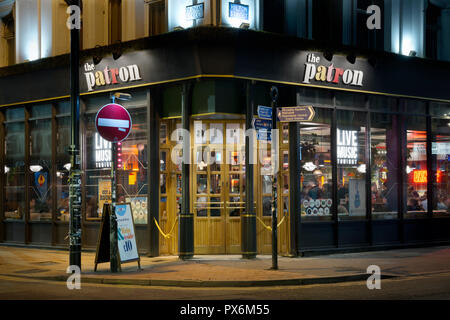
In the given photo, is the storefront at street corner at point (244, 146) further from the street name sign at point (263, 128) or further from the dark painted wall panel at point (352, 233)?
the street name sign at point (263, 128)

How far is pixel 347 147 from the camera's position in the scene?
17.7 m

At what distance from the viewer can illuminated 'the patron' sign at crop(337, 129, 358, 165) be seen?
57.7 ft

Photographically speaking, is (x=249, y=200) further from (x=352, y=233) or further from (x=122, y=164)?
(x=122, y=164)

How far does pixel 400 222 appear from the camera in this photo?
18.7 m

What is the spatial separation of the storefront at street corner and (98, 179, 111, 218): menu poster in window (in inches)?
1.9

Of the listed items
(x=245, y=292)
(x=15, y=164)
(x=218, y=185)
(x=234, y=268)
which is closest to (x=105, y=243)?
(x=234, y=268)

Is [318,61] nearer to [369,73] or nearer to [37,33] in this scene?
[369,73]

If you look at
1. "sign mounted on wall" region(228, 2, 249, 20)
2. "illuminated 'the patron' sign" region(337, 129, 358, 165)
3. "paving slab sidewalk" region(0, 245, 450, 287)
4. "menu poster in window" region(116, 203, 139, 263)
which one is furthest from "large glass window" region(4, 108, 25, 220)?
"illuminated 'the patron' sign" region(337, 129, 358, 165)

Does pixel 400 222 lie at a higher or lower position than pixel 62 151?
lower

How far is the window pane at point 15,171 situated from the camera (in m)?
20.5
